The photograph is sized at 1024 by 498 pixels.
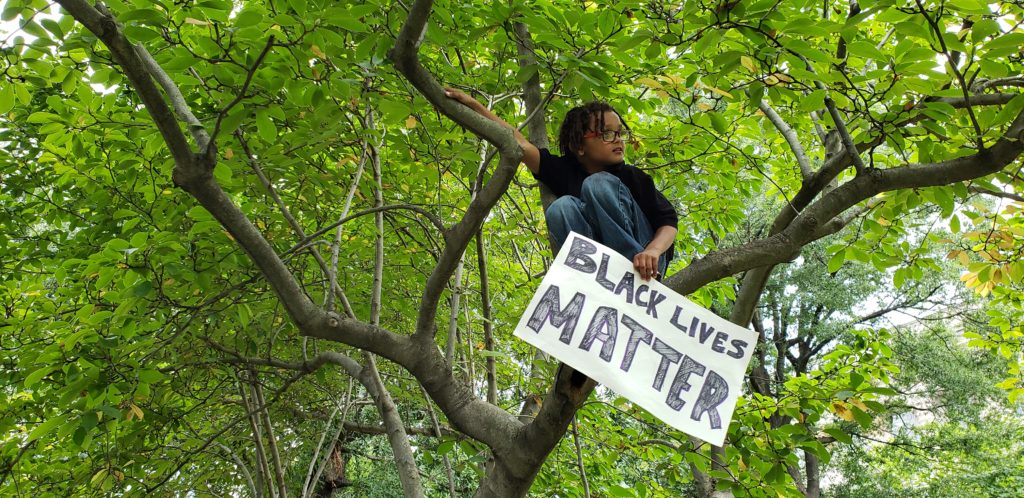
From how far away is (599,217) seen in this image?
1949mm

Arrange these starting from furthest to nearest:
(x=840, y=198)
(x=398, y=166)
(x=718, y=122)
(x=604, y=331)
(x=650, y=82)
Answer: (x=398, y=166), (x=718, y=122), (x=650, y=82), (x=840, y=198), (x=604, y=331)

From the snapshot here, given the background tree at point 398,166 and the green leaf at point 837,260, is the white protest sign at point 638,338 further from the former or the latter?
the green leaf at point 837,260

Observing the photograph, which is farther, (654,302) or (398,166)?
(398,166)

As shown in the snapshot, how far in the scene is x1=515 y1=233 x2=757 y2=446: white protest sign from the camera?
5.66 ft

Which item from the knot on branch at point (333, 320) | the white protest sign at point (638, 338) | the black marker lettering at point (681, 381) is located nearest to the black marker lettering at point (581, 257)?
the white protest sign at point (638, 338)

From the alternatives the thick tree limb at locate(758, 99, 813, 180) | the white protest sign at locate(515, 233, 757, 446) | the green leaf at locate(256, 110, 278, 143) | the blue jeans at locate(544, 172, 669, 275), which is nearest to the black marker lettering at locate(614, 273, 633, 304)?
the white protest sign at locate(515, 233, 757, 446)

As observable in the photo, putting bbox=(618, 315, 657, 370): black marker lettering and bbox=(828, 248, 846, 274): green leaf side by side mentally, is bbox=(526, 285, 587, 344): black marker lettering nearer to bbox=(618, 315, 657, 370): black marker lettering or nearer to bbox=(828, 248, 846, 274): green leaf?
bbox=(618, 315, 657, 370): black marker lettering

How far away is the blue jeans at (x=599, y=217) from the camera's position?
193 centimetres

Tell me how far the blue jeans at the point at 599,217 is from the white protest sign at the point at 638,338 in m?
0.09

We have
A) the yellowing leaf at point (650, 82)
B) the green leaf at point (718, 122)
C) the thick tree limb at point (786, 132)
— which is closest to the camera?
the yellowing leaf at point (650, 82)

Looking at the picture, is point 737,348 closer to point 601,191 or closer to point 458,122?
point 601,191

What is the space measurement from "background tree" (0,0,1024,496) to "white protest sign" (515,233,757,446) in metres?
0.17

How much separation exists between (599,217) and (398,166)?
224 centimetres

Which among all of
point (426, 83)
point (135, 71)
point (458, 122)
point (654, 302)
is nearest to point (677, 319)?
point (654, 302)
